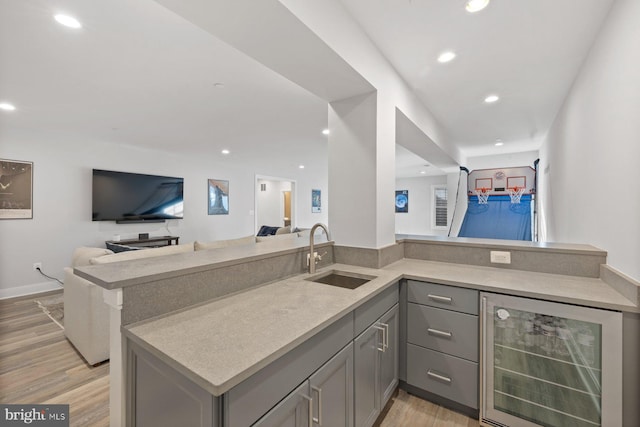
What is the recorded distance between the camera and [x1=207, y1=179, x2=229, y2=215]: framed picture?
6451 mm

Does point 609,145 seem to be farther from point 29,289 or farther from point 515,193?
point 29,289

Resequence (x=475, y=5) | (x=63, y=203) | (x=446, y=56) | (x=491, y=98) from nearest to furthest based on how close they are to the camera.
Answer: (x=475, y=5) → (x=446, y=56) → (x=491, y=98) → (x=63, y=203)

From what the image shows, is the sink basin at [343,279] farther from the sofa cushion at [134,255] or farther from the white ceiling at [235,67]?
the white ceiling at [235,67]

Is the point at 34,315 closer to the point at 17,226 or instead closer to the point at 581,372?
the point at 17,226

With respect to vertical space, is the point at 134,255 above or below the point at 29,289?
above

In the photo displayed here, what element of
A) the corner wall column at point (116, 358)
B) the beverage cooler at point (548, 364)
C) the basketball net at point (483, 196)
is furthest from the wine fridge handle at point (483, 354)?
the basketball net at point (483, 196)

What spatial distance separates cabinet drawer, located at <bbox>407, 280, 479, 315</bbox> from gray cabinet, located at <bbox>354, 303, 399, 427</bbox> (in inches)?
6.6

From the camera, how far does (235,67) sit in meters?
2.26

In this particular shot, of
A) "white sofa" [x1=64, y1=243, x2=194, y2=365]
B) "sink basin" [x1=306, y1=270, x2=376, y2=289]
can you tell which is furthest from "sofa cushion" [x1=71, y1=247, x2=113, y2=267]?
"sink basin" [x1=306, y1=270, x2=376, y2=289]

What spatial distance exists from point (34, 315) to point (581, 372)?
5108 millimetres

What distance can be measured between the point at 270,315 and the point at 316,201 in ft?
A: 26.8

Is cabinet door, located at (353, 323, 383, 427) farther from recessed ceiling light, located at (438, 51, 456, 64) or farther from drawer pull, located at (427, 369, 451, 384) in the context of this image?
recessed ceiling light, located at (438, 51, 456, 64)

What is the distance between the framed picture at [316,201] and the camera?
9117mm
